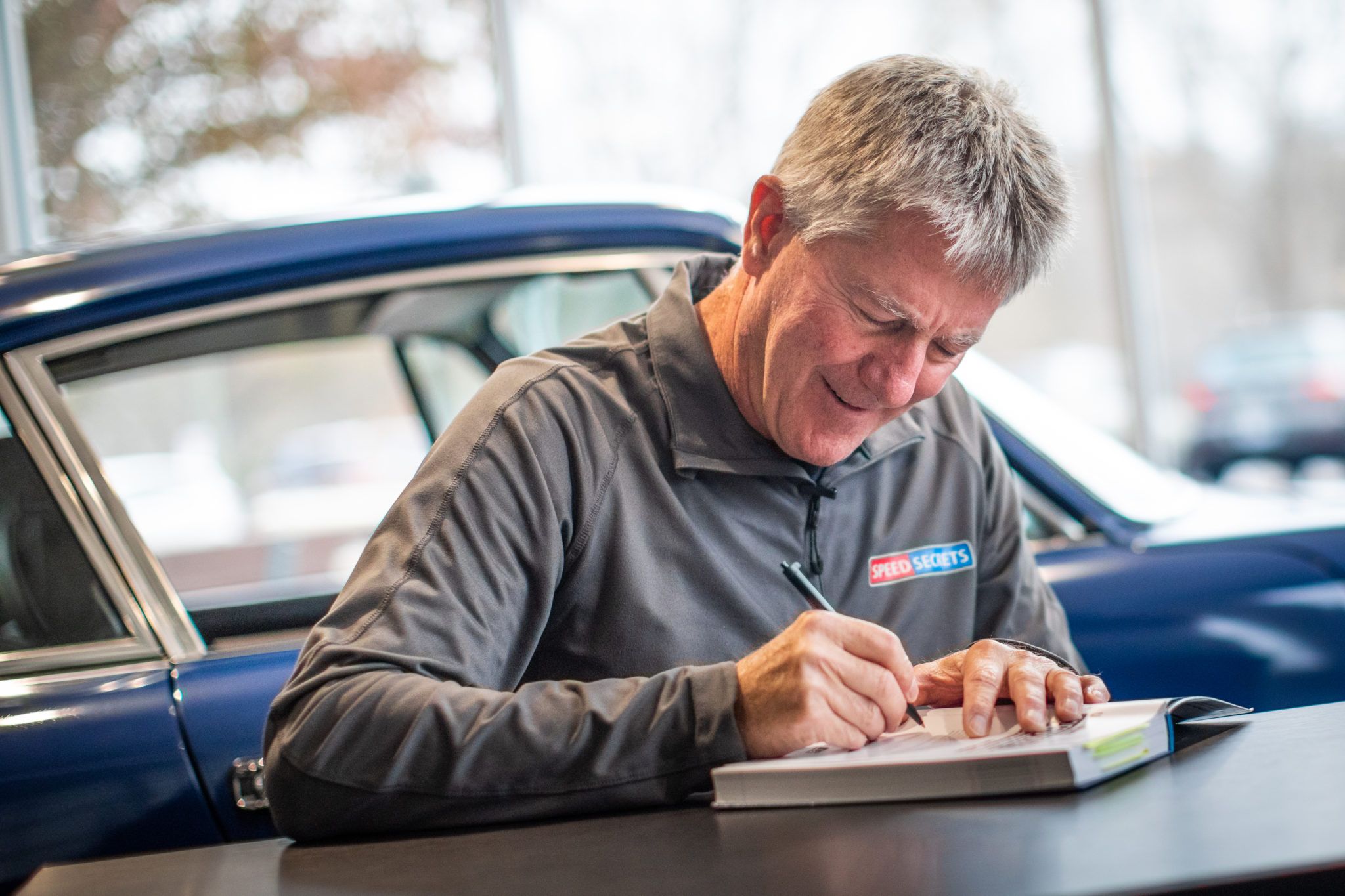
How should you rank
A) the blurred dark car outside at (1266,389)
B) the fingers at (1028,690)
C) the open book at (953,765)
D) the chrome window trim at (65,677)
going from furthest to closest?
the blurred dark car outside at (1266,389) < the chrome window trim at (65,677) < the fingers at (1028,690) < the open book at (953,765)

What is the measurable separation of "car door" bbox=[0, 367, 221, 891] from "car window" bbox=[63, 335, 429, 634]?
381 centimetres

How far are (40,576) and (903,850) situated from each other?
1.24 meters

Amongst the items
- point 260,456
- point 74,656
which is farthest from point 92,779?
point 260,456

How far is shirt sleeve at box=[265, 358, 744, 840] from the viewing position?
41.3 inches

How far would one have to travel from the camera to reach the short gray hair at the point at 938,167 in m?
1.26

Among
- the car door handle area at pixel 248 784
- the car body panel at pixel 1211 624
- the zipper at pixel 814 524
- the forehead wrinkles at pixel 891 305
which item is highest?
the forehead wrinkles at pixel 891 305

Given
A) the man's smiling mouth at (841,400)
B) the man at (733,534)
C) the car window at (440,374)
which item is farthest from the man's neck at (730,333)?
the car window at (440,374)

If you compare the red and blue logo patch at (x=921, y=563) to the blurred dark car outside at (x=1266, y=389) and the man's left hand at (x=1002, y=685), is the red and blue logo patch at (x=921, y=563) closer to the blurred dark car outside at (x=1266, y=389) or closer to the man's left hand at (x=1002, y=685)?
the man's left hand at (x=1002, y=685)

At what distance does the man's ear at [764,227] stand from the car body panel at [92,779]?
856 mm

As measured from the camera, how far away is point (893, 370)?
134 centimetres

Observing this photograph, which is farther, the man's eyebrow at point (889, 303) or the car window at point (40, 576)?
the car window at point (40, 576)

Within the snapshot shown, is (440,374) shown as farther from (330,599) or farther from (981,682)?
(981,682)

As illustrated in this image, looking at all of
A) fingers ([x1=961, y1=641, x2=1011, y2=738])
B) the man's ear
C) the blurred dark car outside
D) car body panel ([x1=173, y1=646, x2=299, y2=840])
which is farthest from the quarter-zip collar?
the blurred dark car outside

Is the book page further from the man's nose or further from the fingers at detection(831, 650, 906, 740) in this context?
the man's nose
